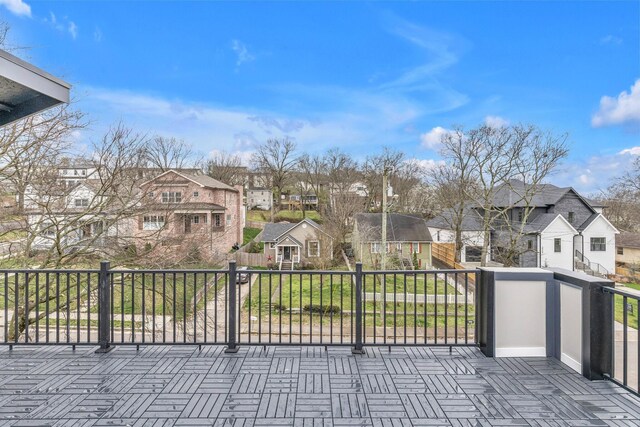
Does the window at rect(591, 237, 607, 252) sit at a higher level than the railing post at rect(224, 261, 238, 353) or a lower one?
lower

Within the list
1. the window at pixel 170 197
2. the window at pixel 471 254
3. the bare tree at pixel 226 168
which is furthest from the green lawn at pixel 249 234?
the window at pixel 170 197

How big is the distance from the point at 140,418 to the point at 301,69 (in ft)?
68.7

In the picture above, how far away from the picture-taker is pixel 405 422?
7.94 feet

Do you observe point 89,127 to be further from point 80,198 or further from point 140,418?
point 140,418

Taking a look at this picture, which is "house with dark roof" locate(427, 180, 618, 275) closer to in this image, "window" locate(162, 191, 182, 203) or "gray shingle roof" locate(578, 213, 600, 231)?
"gray shingle roof" locate(578, 213, 600, 231)

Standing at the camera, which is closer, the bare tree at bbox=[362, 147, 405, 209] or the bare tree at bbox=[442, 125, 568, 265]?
the bare tree at bbox=[442, 125, 568, 265]

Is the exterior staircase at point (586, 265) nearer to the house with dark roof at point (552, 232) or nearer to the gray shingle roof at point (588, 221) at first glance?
the house with dark roof at point (552, 232)

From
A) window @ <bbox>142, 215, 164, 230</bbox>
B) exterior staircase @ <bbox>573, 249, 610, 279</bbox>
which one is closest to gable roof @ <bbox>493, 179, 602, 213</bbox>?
exterior staircase @ <bbox>573, 249, 610, 279</bbox>

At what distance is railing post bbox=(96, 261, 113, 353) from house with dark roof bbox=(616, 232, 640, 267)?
95.3ft

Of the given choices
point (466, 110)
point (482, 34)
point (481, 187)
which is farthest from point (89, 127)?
point (466, 110)

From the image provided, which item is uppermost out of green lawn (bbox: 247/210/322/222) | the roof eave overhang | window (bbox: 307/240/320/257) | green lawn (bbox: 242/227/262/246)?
the roof eave overhang

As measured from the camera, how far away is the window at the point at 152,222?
10.3 meters

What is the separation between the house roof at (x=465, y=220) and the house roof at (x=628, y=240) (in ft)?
32.2

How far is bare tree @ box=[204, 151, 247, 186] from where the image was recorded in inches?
1479
